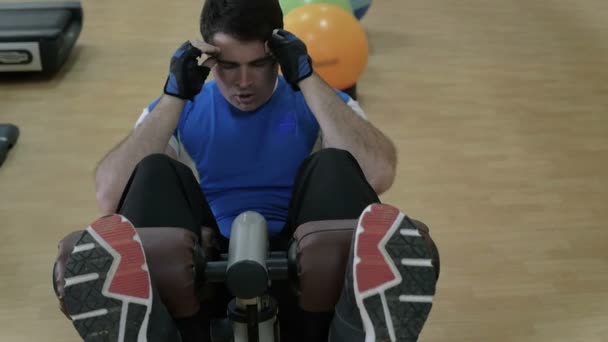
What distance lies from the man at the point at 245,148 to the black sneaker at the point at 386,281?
171 millimetres

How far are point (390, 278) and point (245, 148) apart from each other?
668 mm

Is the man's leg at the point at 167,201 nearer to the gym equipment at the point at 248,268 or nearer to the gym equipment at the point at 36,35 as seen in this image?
the gym equipment at the point at 248,268

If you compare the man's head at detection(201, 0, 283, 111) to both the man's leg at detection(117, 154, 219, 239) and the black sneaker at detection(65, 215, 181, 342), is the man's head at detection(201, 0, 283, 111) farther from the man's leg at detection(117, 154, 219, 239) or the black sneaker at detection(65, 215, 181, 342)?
the black sneaker at detection(65, 215, 181, 342)

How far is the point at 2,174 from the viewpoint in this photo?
280cm

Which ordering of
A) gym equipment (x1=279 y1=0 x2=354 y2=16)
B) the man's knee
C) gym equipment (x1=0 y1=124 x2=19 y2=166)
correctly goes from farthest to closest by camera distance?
gym equipment (x1=279 y1=0 x2=354 y2=16), gym equipment (x1=0 y1=124 x2=19 y2=166), the man's knee

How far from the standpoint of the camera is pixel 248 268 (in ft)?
4.16

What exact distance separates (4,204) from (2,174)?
0.76ft

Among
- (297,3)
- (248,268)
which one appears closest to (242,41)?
(248,268)

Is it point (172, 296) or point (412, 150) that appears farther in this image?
point (412, 150)

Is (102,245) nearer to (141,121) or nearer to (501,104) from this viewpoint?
(141,121)

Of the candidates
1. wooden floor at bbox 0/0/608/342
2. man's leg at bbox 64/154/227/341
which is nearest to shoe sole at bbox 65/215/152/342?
man's leg at bbox 64/154/227/341

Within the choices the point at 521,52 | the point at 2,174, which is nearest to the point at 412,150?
the point at 521,52

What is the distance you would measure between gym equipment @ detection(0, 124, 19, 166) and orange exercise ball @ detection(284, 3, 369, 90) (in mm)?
1200

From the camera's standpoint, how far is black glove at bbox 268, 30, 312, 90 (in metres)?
1.66
